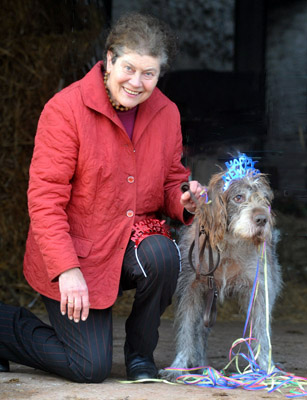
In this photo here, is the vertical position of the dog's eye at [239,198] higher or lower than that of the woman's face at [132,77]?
lower

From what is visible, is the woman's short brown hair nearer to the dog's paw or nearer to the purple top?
the purple top

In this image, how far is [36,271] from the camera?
3.51 metres

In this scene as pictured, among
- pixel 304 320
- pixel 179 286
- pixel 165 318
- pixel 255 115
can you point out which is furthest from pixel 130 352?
pixel 255 115

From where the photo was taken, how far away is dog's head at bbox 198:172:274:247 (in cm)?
357

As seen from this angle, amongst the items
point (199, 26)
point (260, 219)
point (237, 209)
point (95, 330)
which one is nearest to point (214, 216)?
point (237, 209)


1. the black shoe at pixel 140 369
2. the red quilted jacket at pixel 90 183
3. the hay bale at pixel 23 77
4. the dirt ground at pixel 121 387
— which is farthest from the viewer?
the hay bale at pixel 23 77

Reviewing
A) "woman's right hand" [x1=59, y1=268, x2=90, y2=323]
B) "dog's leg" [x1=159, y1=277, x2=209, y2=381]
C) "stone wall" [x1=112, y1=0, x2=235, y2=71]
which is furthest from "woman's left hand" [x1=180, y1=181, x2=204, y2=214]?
"stone wall" [x1=112, y1=0, x2=235, y2=71]

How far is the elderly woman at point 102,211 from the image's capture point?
3357 millimetres

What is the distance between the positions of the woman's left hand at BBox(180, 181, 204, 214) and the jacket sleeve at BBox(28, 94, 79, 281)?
1.67ft

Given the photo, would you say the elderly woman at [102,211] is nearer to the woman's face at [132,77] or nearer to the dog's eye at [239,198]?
the woman's face at [132,77]

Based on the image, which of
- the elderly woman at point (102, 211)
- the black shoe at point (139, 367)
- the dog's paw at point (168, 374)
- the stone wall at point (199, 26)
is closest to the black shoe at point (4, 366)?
the elderly woman at point (102, 211)

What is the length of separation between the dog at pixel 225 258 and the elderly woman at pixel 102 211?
0.15m

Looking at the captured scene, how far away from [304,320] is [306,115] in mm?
1488

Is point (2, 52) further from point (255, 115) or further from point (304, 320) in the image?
point (304, 320)
